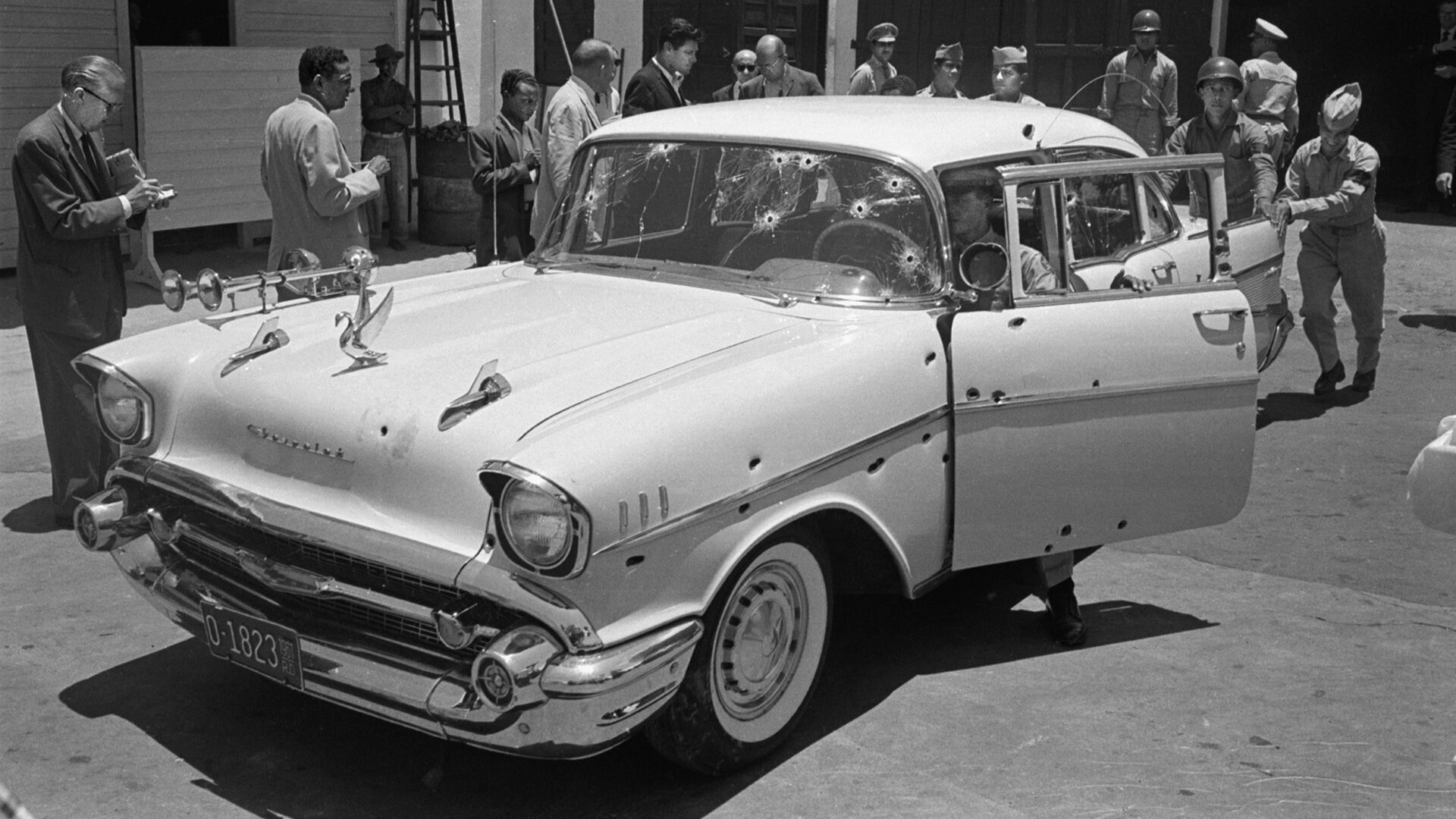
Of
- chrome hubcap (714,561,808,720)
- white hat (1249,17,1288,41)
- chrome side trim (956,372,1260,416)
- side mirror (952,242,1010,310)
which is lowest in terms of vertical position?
chrome hubcap (714,561,808,720)

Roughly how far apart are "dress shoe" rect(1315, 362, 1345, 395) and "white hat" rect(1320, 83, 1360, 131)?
1357mm

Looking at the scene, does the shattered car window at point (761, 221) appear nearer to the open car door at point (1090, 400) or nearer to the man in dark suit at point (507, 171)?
the open car door at point (1090, 400)

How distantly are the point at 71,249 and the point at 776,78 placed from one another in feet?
22.8

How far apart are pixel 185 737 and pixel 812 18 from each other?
1293 centimetres

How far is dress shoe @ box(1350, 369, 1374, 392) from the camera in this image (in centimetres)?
932

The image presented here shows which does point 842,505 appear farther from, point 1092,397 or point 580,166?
point 580,166

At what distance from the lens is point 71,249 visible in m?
6.32

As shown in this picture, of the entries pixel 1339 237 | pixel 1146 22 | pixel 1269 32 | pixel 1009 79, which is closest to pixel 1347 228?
pixel 1339 237

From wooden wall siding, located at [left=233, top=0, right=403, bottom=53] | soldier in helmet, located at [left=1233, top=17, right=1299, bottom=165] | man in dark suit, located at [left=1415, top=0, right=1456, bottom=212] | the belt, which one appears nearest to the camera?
the belt

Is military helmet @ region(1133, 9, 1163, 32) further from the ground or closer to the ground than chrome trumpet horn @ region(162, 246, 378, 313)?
further from the ground

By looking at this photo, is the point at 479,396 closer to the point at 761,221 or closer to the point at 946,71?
the point at 761,221

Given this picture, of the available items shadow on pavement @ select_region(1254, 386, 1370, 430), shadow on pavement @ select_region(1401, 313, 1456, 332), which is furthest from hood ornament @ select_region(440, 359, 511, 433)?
shadow on pavement @ select_region(1401, 313, 1456, 332)

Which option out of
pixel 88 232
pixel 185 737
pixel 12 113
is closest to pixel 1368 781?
pixel 185 737

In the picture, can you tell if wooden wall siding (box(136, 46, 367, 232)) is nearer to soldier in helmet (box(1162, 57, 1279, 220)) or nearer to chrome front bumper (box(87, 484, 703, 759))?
soldier in helmet (box(1162, 57, 1279, 220))
